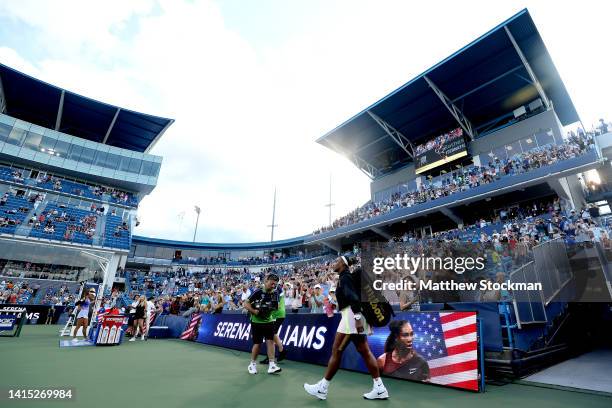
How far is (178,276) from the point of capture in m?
40.7

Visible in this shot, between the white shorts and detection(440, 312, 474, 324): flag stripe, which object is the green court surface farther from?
detection(440, 312, 474, 324): flag stripe

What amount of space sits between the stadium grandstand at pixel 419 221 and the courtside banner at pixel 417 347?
0.17 feet

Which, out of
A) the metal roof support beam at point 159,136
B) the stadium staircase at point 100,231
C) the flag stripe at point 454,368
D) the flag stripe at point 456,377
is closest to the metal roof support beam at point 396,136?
the flag stripe at point 454,368

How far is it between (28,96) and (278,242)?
34682mm

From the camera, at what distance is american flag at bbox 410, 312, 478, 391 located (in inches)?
173

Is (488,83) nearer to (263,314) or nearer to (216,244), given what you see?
(263,314)

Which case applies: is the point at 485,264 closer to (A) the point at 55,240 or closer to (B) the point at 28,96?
(A) the point at 55,240

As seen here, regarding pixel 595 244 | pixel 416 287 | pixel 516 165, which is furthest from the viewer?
pixel 516 165

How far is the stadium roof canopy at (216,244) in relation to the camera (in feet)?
141

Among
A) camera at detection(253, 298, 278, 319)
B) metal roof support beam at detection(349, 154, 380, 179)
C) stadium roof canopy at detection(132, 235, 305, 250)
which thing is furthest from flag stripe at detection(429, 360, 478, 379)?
stadium roof canopy at detection(132, 235, 305, 250)

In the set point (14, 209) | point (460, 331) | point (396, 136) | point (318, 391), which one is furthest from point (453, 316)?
point (14, 209)

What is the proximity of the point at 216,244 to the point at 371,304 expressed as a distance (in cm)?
4721

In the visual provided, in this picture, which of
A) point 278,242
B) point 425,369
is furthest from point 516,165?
point 278,242

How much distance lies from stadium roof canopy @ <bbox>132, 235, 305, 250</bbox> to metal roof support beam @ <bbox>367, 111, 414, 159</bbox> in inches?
782
